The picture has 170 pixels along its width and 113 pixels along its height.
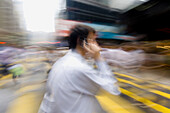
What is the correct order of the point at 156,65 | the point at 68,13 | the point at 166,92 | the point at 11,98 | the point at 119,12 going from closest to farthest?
1. the point at 166,92
2. the point at 11,98
3. the point at 156,65
4. the point at 68,13
5. the point at 119,12

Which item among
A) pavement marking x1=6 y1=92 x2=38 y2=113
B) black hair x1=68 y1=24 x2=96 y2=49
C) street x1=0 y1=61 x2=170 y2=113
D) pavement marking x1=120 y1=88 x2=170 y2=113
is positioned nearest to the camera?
black hair x1=68 y1=24 x2=96 y2=49

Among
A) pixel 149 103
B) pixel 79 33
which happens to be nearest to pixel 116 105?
pixel 149 103

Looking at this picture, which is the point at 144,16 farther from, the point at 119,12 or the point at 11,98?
the point at 11,98

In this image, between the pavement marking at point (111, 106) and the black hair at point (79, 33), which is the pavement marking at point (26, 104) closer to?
the pavement marking at point (111, 106)

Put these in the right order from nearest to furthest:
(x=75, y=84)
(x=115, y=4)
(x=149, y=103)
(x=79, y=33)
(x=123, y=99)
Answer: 1. (x=75, y=84)
2. (x=79, y=33)
3. (x=149, y=103)
4. (x=123, y=99)
5. (x=115, y=4)

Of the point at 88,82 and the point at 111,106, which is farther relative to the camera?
the point at 111,106

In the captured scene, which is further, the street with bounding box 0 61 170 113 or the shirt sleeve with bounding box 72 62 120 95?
the street with bounding box 0 61 170 113

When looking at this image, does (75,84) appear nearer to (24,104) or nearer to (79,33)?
(79,33)

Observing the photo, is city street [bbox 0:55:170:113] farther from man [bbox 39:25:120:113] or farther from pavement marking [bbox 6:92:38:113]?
man [bbox 39:25:120:113]

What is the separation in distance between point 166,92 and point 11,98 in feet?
9.12

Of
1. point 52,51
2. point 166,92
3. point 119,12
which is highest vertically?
point 119,12

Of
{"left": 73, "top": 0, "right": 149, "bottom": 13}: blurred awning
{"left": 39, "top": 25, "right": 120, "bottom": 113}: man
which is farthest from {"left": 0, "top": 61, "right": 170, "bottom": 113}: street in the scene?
{"left": 73, "top": 0, "right": 149, "bottom": 13}: blurred awning

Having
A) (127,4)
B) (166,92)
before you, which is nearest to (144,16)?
(127,4)

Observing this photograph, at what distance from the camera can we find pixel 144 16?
117 inches
